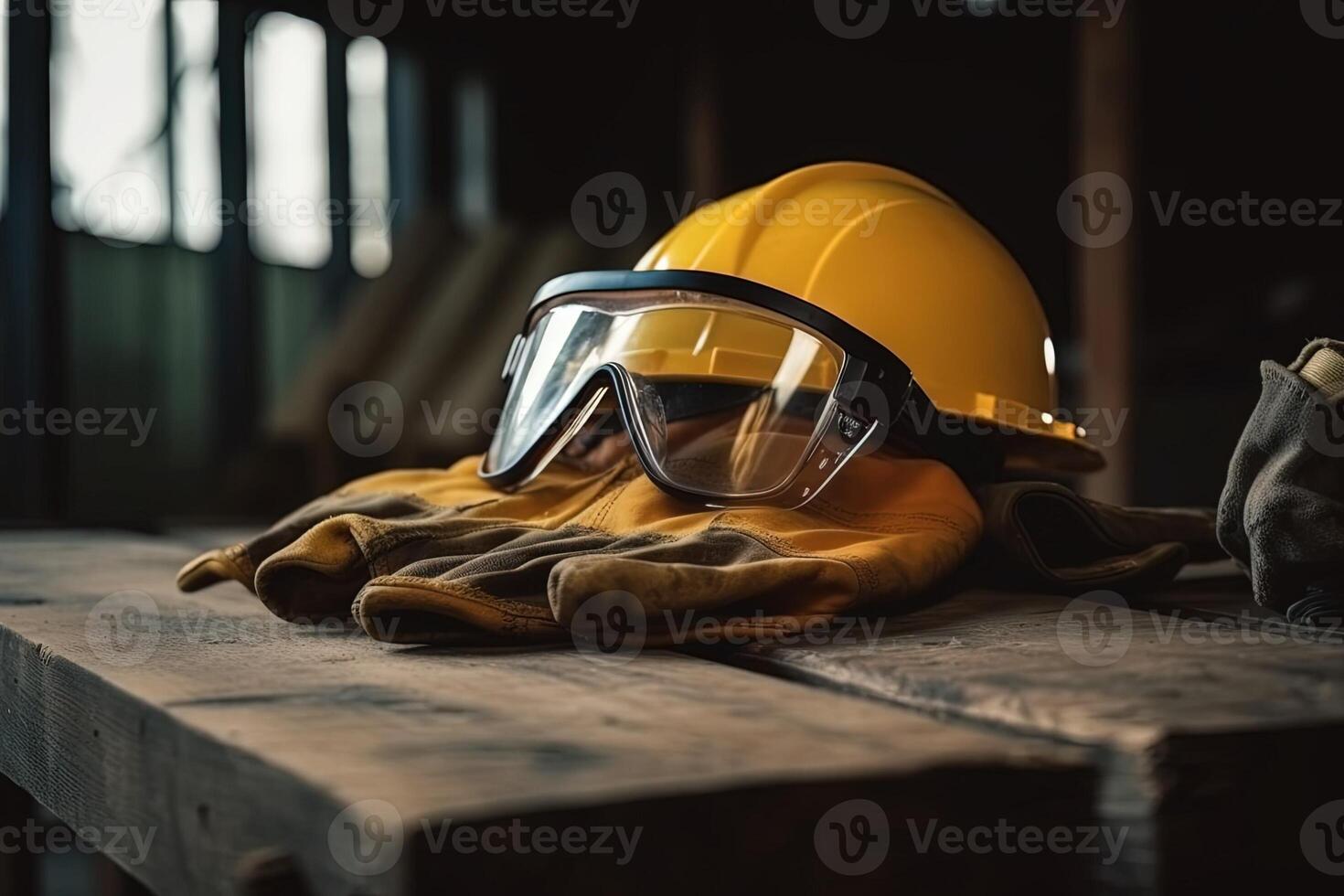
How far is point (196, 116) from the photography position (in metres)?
5.66

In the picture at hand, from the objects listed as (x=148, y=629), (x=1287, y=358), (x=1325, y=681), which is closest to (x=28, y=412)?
(x=148, y=629)

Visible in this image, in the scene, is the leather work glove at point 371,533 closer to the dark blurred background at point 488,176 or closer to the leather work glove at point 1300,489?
the leather work glove at point 1300,489

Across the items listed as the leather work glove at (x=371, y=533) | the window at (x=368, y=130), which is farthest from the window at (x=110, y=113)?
the leather work glove at (x=371, y=533)

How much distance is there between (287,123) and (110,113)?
727 millimetres

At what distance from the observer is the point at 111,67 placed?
214 inches

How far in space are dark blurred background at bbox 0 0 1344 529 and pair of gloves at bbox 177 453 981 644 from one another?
2659 mm

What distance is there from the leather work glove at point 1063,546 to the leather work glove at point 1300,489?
0.25 metres

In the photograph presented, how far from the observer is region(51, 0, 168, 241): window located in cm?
523

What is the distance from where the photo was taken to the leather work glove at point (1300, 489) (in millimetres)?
1178

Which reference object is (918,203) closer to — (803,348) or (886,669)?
(803,348)

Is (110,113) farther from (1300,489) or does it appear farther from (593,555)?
(1300,489)

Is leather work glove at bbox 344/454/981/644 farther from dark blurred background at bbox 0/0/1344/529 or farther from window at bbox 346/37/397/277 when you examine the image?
window at bbox 346/37/397/277

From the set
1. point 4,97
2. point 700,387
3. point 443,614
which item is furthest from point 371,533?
point 4,97

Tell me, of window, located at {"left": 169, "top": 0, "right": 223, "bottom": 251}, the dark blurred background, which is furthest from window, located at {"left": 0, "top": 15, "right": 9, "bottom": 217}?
window, located at {"left": 169, "top": 0, "right": 223, "bottom": 251}
